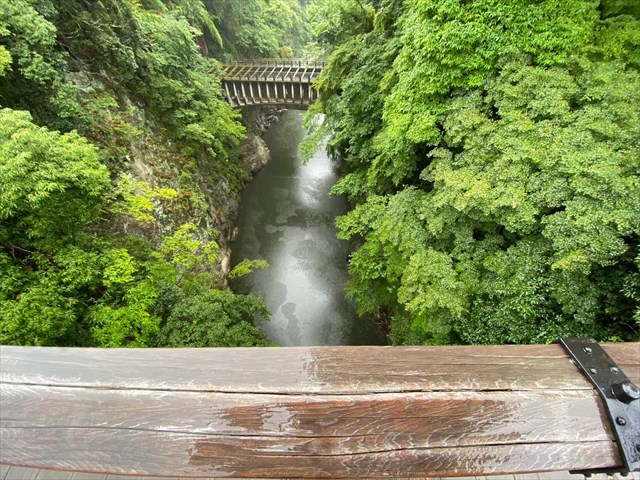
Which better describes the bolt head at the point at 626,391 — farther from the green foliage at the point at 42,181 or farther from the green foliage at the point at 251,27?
the green foliage at the point at 251,27

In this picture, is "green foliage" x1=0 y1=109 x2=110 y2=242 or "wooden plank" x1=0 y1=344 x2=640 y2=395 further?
"green foliage" x1=0 y1=109 x2=110 y2=242

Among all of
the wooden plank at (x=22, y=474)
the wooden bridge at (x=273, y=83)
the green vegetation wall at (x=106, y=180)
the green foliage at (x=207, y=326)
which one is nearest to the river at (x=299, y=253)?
the green vegetation wall at (x=106, y=180)

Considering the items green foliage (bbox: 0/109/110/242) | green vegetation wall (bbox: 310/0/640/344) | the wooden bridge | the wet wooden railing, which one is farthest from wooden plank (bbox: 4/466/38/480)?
the wooden bridge

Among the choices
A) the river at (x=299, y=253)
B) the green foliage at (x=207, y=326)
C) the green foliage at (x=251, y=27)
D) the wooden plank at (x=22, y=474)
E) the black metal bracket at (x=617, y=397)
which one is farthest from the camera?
the green foliage at (x=251, y=27)

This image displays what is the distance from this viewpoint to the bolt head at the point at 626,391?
2.84ft

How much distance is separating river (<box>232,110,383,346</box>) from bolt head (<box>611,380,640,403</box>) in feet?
29.0

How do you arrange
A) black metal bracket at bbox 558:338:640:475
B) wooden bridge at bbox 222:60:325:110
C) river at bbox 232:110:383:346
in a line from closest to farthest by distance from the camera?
black metal bracket at bbox 558:338:640:475 < river at bbox 232:110:383:346 < wooden bridge at bbox 222:60:325:110

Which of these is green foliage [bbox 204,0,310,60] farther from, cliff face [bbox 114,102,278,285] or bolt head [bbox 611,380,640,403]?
bolt head [bbox 611,380,640,403]

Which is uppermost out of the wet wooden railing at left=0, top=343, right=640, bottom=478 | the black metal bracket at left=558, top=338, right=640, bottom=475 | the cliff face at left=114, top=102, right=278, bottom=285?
the black metal bracket at left=558, top=338, right=640, bottom=475

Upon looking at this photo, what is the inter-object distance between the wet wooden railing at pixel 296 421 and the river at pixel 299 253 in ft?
28.9

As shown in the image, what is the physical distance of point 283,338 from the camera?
959 centimetres

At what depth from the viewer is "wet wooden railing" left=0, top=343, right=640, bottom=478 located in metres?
0.87

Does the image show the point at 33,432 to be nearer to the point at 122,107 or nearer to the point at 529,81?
the point at 529,81

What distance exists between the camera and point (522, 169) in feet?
14.9
